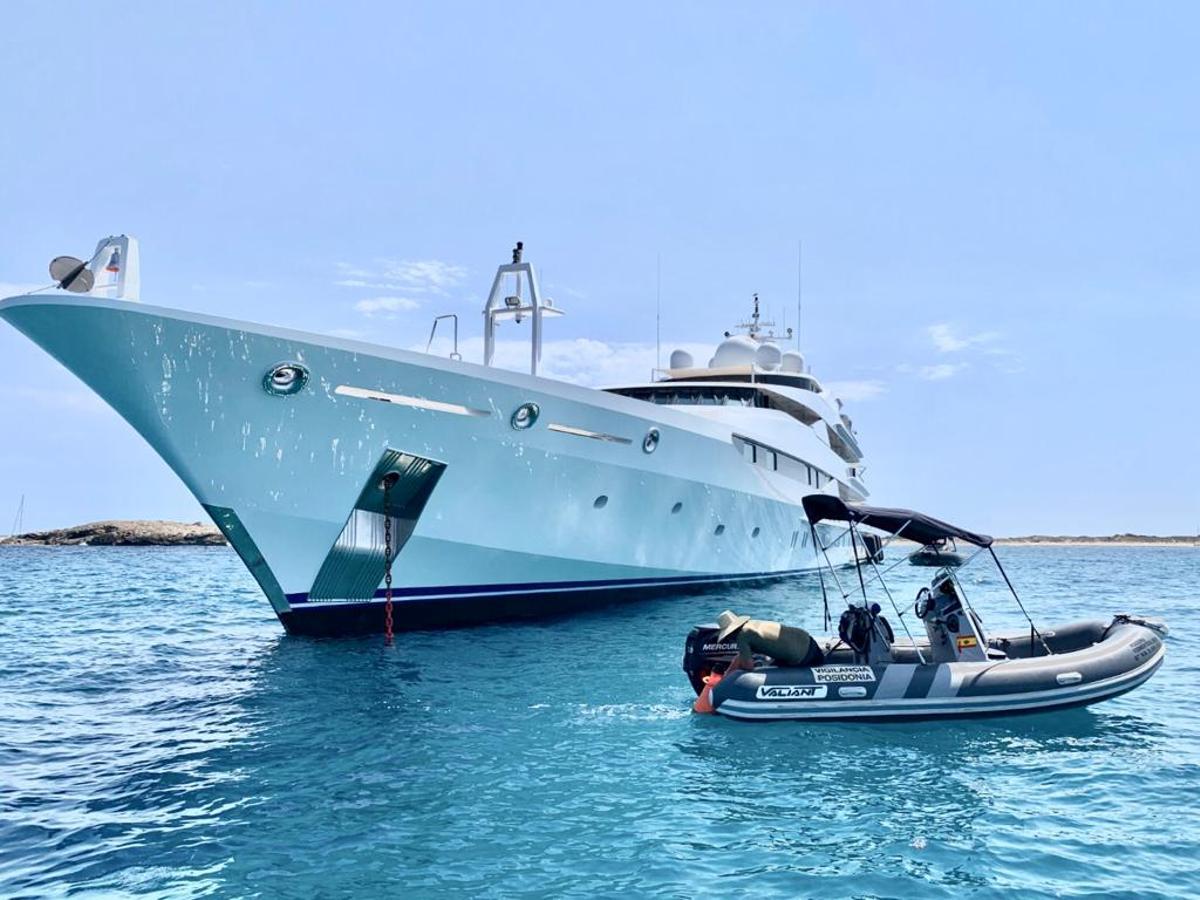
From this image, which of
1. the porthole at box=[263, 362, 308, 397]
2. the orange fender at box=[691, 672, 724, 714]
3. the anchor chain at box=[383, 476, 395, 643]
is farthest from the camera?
the anchor chain at box=[383, 476, 395, 643]

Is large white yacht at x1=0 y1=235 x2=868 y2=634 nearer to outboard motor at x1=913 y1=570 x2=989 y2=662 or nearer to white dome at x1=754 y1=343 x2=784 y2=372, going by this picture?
outboard motor at x1=913 y1=570 x2=989 y2=662

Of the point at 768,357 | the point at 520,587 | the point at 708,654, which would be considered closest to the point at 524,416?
the point at 520,587

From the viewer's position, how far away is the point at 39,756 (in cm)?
836

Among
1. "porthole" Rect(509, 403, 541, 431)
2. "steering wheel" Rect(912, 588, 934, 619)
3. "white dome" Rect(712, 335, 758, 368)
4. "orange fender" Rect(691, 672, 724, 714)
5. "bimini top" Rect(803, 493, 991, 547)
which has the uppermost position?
"white dome" Rect(712, 335, 758, 368)

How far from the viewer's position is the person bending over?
995cm

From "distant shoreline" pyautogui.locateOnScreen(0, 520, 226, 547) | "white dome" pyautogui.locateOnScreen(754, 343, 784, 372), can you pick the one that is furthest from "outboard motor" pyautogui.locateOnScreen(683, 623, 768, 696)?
"distant shoreline" pyautogui.locateOnScreen(0, 520, 226, 547)

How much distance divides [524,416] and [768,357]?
18867mm

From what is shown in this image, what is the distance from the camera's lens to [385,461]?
14.0 metres

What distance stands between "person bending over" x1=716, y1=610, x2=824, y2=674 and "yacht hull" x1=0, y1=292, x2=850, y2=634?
21.2 feet

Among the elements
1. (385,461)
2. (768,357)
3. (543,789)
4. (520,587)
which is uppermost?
(768,357)

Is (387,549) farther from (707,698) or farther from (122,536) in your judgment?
(122,536)

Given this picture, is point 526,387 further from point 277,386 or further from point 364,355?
point 277,386

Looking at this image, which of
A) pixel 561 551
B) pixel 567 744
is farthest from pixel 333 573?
pixel 567 744

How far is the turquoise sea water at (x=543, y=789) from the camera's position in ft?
18.5
